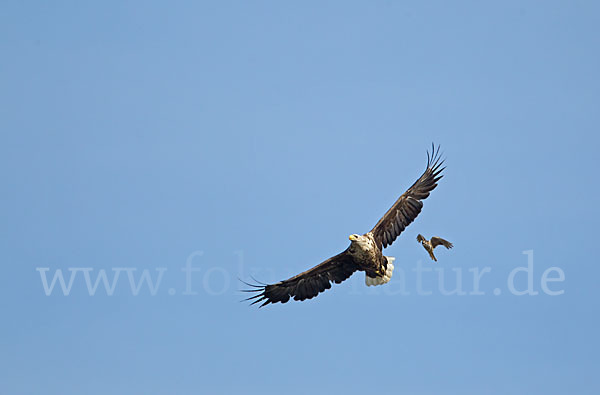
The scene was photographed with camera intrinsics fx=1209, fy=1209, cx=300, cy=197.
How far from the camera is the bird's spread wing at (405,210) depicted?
26.0 m

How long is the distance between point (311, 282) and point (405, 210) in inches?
109

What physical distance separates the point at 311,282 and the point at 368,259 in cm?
171

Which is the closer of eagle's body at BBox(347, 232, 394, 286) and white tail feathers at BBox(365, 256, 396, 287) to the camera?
eagle's body at BBox(347, 232, 394, 286)

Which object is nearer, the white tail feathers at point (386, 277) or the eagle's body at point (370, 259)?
the eagle's body at point (370, 259)

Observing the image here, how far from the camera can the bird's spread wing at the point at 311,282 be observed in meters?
26.6

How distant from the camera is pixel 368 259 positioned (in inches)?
1021

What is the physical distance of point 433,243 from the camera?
26406 millimetres

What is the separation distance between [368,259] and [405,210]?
1327 mm

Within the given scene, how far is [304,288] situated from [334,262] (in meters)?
1.04

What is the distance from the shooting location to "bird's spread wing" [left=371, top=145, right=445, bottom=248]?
2598 cm

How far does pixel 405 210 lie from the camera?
2605 cm

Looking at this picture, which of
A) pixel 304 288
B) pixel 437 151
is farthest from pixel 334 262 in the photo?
pixel 437 151

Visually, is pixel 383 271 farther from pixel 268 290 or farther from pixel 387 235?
pixel 268 290

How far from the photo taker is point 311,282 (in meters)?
27.0
